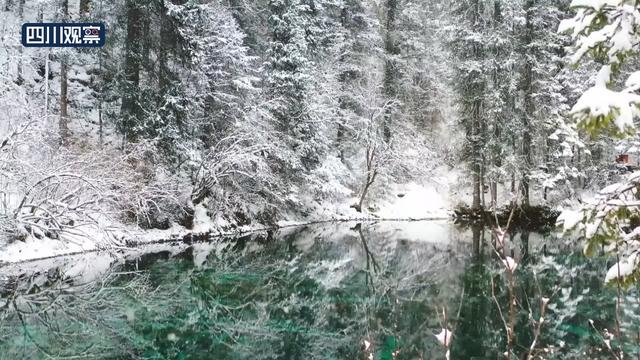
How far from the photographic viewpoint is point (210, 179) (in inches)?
814

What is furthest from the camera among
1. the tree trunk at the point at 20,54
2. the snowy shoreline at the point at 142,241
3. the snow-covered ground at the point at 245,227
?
the tree trunk at the point at 20,54

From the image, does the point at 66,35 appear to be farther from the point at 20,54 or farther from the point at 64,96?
the point at 20,54

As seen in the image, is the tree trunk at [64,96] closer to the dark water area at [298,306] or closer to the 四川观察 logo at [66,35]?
the 四川观察 logo at [66,35]

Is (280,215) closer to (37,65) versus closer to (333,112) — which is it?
(333,112)

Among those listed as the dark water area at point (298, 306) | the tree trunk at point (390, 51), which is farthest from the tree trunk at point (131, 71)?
the tree trunk at point (390, 51)

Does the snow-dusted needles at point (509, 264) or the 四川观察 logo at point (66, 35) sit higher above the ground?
the 四川观察 logo at point (66, 35)

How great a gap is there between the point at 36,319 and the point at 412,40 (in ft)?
84.6

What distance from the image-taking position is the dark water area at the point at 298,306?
337 inches

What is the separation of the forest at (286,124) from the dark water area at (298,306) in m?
0.81

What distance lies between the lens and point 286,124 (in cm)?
2433

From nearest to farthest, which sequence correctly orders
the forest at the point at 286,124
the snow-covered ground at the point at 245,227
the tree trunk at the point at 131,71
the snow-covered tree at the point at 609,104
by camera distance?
1. the snow-covered tree at the point at 609,104
2. the snow-covered ground at the point at 245,227
3. the forest at the point at 286,124
4. the tree trunk at the point at 131,71

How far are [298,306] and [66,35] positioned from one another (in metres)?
14.2

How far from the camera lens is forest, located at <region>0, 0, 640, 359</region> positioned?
15.7 metres

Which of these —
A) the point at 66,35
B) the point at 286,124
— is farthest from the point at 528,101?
the point at 66,35
